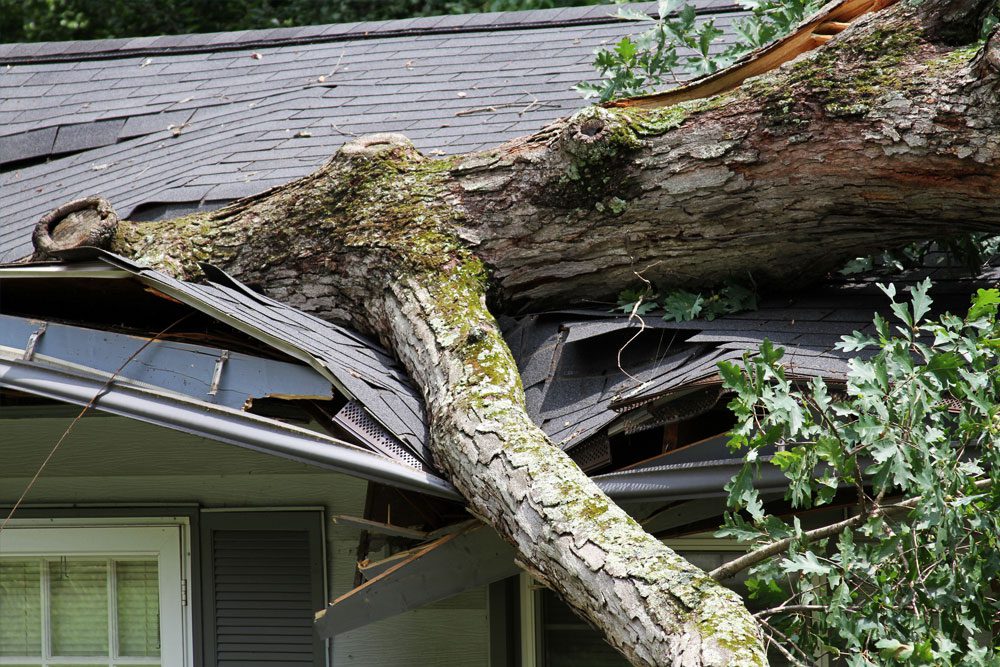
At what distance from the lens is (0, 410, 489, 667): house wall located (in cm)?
418

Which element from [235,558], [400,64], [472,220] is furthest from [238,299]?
[400,64]

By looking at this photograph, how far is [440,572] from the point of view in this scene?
3285mm

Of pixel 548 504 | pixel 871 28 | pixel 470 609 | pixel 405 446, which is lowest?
pixel 470 609

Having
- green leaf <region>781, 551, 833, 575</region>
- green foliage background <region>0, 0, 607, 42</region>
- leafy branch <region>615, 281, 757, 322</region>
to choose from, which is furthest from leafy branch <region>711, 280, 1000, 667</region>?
green foliage background <region>0, 0, 607, 42</region>

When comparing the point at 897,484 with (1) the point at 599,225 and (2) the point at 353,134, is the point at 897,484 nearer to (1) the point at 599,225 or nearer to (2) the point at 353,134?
(1) the point at 599,225

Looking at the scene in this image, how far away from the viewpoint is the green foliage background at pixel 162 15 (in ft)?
47.2

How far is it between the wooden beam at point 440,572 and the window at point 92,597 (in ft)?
4.67

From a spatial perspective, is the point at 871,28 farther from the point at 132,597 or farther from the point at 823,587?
the point at 132,597

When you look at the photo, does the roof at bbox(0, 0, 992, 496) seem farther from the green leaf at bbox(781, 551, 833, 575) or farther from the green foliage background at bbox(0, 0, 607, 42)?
the green foliage background at bbox(0, 0, 607, 42)

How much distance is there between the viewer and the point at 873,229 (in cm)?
334

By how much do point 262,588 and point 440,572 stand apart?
1284 millimetres

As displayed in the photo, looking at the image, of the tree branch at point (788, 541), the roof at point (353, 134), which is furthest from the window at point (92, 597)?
the tree branch at point (788, 541)

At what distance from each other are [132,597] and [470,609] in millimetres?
1466

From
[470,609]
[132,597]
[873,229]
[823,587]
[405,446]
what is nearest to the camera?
[823,587]
